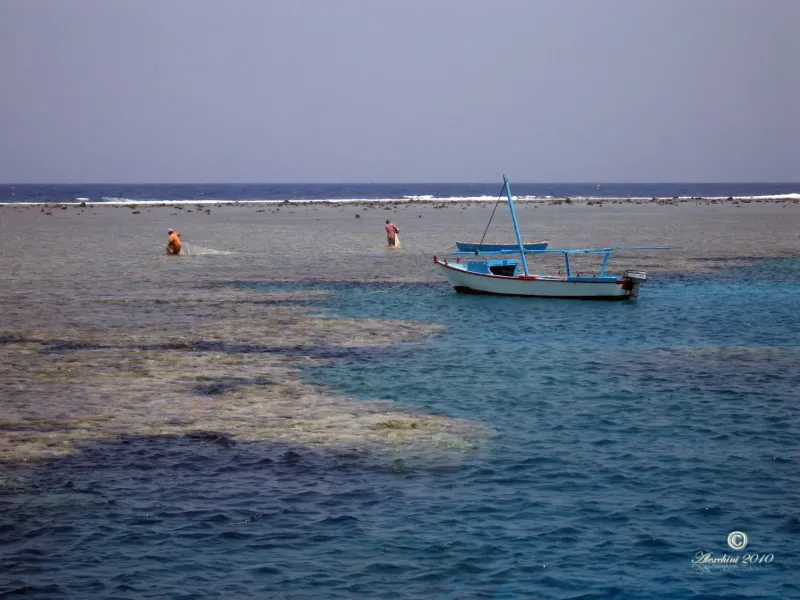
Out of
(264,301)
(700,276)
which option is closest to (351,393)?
(264,301)

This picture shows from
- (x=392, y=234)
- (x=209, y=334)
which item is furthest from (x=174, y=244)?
(x=209, y=334)

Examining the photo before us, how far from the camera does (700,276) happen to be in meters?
48.2

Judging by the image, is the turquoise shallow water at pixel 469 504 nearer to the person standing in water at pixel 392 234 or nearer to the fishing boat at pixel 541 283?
the fishing boat at pixel 541 283

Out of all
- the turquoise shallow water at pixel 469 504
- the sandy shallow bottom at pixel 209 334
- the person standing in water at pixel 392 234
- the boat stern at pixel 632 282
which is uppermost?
the person standing in water at pixel 392 234

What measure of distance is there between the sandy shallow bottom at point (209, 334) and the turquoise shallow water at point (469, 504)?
3.88ft

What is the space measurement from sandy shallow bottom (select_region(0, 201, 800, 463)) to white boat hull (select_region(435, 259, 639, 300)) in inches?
244

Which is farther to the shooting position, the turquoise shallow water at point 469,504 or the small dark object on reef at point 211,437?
the small dark object on reef at point 211,437

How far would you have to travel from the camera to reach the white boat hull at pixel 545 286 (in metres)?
37.9

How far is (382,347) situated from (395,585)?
641 inches

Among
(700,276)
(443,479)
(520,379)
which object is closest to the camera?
(443,479)

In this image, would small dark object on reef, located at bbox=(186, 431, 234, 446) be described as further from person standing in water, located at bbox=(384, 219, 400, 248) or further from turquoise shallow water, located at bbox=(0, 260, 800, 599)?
person standing in water, located at bbox=(384, 219, 400, 248)

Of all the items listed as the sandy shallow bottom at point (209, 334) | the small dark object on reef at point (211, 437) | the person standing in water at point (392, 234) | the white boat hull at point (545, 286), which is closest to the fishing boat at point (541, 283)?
the white boat hull at point (545, 286)

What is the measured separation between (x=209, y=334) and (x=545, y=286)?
14.0 meters

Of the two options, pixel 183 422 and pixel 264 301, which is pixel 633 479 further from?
pixel 264 301
